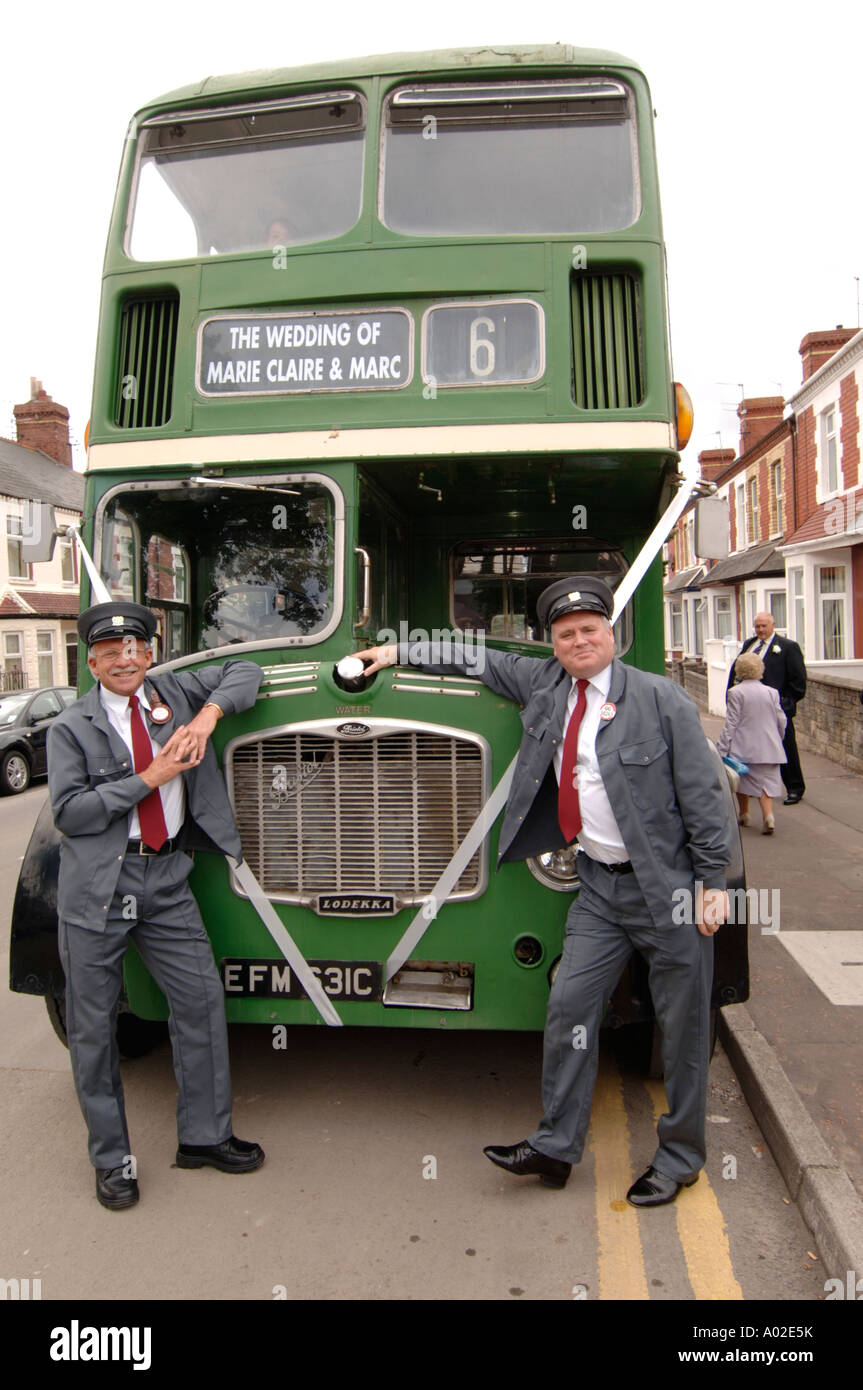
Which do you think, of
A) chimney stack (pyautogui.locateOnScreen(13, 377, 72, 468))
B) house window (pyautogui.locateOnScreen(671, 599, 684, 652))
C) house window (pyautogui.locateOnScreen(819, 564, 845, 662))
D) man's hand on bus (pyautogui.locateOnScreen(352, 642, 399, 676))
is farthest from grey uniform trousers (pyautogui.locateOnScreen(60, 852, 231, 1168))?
house window (pyautogui.locateOnScreen(671, 599, 684, 652))

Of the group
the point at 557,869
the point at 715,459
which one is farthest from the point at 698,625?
the point at 557,869

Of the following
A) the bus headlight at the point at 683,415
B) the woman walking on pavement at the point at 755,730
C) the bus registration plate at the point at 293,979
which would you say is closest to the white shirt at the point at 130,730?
the bus registration plate at the point at 293,979

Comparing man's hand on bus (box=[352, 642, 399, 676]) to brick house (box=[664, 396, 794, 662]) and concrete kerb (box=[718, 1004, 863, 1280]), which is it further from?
brick house (box=[664, 396, 794, 662])

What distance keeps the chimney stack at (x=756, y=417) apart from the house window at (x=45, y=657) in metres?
21.5

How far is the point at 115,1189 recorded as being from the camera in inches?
133

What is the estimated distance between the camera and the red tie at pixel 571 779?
3367mm

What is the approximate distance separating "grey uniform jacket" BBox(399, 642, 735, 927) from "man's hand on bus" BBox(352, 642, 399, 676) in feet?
1.91

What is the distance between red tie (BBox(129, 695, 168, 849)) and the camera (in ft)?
11.2

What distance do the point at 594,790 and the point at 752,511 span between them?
28.2 metres

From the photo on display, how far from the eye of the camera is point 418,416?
3951 millimetres

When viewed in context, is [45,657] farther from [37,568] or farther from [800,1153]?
[800,1153]
